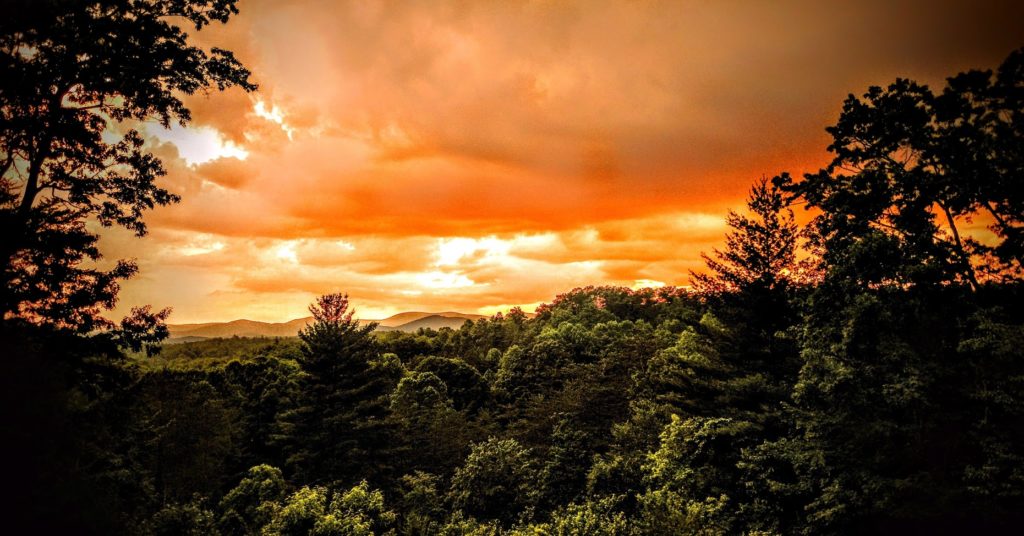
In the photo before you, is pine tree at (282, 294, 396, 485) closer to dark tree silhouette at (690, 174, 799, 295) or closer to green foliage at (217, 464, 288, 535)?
green foliage at (217, 464, 288, 535)

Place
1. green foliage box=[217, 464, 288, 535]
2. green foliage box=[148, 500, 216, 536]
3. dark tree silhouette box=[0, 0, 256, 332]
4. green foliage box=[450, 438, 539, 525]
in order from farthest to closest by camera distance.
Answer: green foliage box=[217, 464, 288, 535], green foliage box=[450, 438, 539, 525], green foliage box=[148, 500, 216, 536], dark tree silhouette box=[0, 0, 256, 332]

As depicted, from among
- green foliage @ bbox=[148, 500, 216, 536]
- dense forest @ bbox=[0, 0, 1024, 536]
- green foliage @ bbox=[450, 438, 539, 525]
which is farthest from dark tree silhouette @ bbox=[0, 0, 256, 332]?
green foliage @ bbox=[450, 438, 539, 525]

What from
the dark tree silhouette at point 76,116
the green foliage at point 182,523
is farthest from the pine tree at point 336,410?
the dark tree silhouette at point 76,116

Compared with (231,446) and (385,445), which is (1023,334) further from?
(231,446)

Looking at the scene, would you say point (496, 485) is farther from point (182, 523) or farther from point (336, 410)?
point (336, 410)

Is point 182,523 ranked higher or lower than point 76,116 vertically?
lower

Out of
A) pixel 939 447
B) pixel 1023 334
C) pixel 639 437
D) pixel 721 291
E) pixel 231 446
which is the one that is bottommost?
pixel 231 446

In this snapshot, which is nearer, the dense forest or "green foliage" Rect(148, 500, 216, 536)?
the dense forest

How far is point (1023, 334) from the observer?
11492 mm

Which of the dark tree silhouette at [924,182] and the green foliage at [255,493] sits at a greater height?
the dark tree silhouette at [924,182]

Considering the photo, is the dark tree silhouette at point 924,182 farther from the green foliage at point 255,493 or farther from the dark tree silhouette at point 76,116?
the green foliage at point 255,493

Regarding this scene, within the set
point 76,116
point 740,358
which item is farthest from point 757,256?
point 76,116

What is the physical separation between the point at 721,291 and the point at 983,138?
10.4 meters

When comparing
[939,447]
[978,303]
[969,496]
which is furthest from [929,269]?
[969,496]
